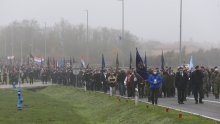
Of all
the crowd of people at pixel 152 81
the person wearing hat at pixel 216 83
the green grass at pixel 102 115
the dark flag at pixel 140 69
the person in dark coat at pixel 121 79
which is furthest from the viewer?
the person in dark coat at pixel 121 79

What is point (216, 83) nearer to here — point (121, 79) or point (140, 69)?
point (140, 69)

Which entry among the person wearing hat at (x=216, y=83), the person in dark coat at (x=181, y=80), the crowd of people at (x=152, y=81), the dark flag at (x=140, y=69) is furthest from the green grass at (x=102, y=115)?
the person wearing hat at (x=216, y=83)

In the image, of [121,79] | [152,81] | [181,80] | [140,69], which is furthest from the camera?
[121,79]

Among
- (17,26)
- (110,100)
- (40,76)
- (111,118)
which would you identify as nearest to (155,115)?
(111,118)

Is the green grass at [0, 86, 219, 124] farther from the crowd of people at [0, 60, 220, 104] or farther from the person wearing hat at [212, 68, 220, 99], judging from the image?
the person wearing hat at [212, 68, 220, 99]

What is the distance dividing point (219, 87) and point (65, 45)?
4152 inches

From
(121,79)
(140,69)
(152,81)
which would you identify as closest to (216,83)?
(140,69)

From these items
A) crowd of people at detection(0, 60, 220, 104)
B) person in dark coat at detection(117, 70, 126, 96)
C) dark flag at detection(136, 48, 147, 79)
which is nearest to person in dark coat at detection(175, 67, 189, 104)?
crowd of people at detection(0, 60, 220, 104)

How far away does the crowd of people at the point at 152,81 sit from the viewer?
26.5 meters

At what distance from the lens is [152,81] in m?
25.4

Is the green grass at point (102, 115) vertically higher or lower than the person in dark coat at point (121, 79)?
lower

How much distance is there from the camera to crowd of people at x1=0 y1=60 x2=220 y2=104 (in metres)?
26.5

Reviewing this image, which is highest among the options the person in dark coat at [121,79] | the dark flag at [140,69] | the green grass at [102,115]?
the dark flag at [140,69]

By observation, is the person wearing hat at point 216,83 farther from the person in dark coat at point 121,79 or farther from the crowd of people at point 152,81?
the person in dark coat at point 121,79
